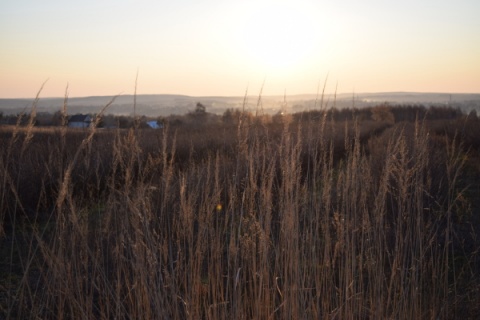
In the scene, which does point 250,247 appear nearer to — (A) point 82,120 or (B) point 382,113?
(A) point 82,120

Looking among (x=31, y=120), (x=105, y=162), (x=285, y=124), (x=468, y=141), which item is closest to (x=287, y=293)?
(x=285, y=124)

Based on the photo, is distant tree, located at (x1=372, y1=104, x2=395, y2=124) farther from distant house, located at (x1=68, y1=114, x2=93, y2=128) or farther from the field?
the field

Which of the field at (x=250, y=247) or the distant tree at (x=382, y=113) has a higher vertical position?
the distant tree at (x=382, y=113)

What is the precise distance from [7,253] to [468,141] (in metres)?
12.1

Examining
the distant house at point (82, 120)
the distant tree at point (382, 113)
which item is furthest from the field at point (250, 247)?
the distant tree at point (382, 113)

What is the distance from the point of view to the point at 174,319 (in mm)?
2867

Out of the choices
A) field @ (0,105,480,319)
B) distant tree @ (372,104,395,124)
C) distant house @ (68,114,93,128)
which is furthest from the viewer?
distant tree @ (372,104,395,124)

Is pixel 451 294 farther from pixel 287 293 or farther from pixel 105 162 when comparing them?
pixel 105 162

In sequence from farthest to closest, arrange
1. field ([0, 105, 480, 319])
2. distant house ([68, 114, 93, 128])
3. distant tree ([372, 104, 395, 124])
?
distant tree ([372, 104, 395, 124])
distant house ([68, 114, 93, 128])
field ([0, 105, 480, 319])

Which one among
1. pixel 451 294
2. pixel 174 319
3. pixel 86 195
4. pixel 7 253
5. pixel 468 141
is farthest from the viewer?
pixel 468 141

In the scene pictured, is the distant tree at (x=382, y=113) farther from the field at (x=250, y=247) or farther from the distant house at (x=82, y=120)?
the field at (x=250, y=247)

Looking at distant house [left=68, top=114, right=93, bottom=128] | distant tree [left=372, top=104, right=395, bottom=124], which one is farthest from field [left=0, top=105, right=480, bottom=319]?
distant tree [left=372, top=104, right=395, bottom=124]

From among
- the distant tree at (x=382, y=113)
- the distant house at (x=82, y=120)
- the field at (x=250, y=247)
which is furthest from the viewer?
the distant tree at (x=382, y=113)

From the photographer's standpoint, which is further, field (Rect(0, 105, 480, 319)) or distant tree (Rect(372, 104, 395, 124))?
distant tree (Rect(372, 104, 395, 124))
